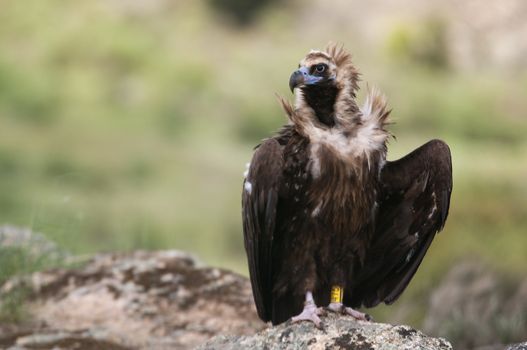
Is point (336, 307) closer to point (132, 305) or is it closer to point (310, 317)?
point (310, 317)

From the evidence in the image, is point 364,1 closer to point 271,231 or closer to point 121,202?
point 121,202

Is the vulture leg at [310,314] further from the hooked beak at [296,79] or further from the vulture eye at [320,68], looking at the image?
the vulture eye at [320,68]

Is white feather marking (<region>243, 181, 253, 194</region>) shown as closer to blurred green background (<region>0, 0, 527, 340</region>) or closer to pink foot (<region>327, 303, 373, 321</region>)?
pink foot (<region>327, 303, 373, 321</region>)

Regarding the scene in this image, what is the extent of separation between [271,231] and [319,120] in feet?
2.35

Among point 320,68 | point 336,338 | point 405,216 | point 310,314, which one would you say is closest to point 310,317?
point 310,314

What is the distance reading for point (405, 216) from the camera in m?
6.48

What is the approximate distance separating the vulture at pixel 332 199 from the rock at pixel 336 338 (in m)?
0.19

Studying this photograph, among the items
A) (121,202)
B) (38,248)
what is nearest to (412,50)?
(121,202)

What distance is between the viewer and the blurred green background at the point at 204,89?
25078 mm

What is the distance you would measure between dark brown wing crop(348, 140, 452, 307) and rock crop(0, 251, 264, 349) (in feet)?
4.14

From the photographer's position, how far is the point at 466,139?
29656 millimetres

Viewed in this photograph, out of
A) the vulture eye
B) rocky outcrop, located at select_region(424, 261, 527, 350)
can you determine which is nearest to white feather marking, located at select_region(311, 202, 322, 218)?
the vulture eye

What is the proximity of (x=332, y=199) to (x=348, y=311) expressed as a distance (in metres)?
0.66

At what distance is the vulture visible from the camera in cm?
604
